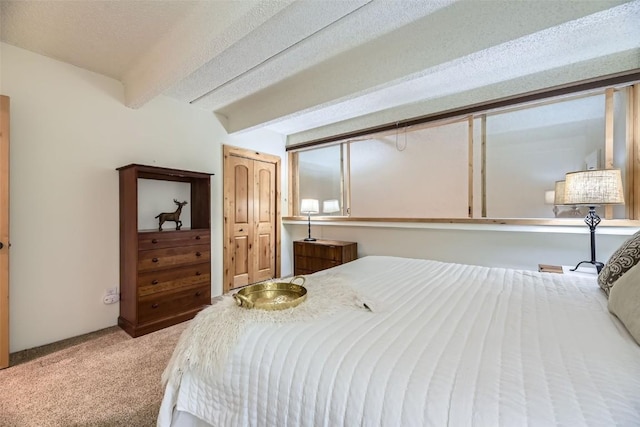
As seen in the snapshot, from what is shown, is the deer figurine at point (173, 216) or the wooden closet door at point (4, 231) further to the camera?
the deer figurine at point (173, 216)

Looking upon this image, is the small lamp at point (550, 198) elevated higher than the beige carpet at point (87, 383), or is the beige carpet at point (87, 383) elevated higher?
the small lamp at point (550, 198)

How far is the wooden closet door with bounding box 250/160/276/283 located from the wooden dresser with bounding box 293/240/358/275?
515 mm

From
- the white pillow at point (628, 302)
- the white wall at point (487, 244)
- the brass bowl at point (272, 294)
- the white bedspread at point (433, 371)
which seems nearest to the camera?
the white bedspread at point (433, 371)

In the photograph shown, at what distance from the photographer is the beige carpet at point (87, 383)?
149 centimetres

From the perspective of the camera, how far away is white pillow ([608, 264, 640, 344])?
87 cm

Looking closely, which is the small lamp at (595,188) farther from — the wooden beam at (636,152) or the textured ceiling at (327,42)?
the textured ceiling at (327,42)

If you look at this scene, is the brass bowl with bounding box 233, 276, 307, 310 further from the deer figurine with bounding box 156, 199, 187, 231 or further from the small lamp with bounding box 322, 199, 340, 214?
the small lamp with bounding box 322, 199, 340, 214

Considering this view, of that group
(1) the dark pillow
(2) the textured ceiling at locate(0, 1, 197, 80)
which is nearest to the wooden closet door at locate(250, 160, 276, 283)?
(2) the textured ceiling at locate(0, 1, 197, 80)

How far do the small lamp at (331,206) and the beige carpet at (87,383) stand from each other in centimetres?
257

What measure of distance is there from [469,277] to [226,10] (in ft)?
7.53

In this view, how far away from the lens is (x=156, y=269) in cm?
260

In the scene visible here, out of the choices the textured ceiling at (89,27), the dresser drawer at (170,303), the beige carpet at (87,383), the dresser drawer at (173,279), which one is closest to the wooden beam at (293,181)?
the dresser drawer at (173,279)

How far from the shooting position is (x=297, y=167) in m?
4.71

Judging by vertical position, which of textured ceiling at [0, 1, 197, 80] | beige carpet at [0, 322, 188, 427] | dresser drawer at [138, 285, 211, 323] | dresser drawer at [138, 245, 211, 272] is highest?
textured ceiling at [0, 1, 197, 80]
